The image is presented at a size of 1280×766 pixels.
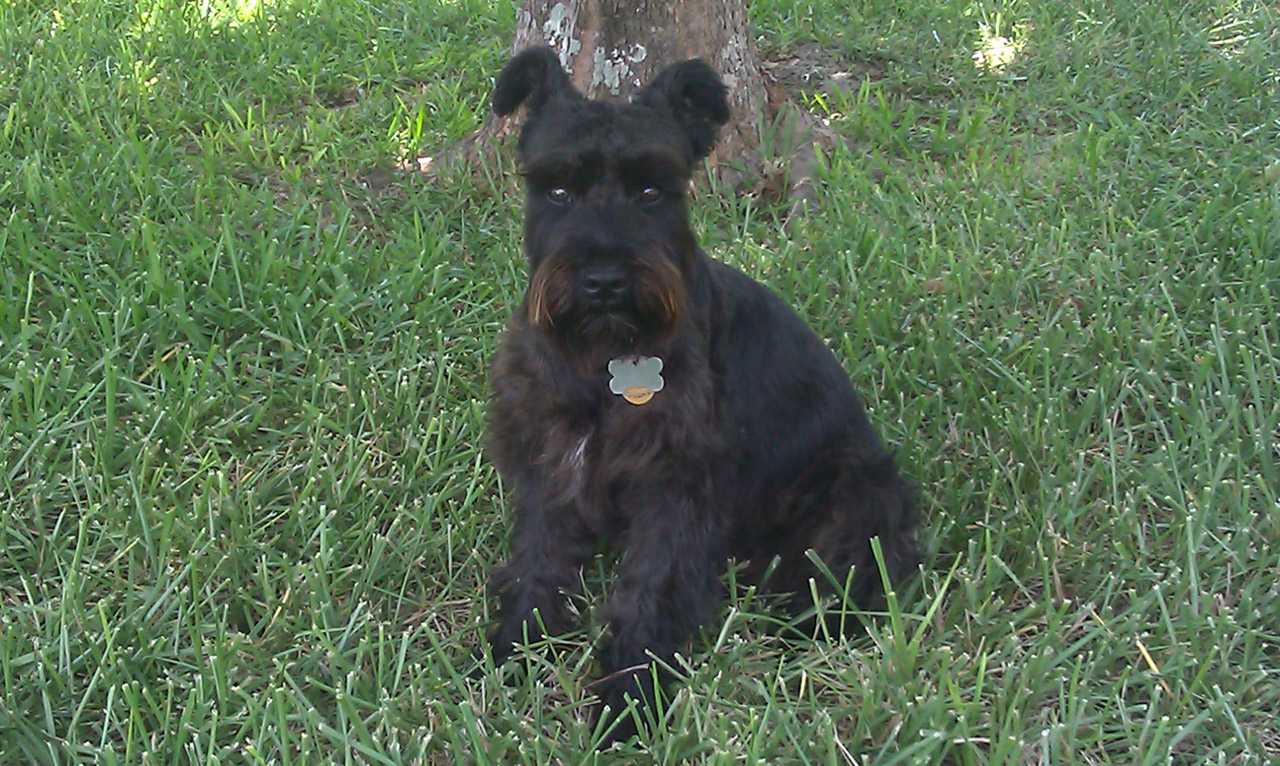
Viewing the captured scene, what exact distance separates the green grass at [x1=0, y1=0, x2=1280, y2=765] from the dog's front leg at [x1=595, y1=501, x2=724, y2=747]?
124mm

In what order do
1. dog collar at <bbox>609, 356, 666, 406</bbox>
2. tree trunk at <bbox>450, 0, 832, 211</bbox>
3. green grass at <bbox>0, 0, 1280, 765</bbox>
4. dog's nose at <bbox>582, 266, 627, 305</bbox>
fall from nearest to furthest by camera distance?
dog's nose at <bbox>582, 266, 627, 305</bbox> < green grass at <bbox>0, 0, 1280, 765</bbox> < dog collar at <bbox>609, 356, 666, 406</bbox> < tree trunk at <bbox>450, 0, 832, 211</bbox>

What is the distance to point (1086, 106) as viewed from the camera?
18.0 feet

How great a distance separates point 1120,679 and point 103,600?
245 centimetres

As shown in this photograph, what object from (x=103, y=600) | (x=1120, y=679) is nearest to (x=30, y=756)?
(x=103, y=600)

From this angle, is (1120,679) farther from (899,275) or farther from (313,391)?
(313,391)

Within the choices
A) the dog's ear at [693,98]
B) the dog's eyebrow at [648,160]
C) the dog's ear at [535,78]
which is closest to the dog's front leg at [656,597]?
the dog's eyebrow at [648,160]

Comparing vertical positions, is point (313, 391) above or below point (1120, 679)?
above

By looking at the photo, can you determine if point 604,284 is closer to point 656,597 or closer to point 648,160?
point 648,160

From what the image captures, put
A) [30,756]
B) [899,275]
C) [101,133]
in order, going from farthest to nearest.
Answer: [101,133]
[899,275]
[30,756]

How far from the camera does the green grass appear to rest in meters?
2.55

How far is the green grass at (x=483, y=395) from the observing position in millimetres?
2555

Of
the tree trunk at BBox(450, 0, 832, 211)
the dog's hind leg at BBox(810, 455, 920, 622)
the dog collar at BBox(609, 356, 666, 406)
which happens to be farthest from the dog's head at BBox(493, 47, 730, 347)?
the tree trunk at BBox(450, 0, 832, 211)

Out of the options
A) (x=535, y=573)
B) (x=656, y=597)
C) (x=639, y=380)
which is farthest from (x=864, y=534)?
(x=535, y=573)

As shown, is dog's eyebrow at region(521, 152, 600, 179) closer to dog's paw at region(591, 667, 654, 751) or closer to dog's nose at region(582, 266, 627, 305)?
dog's nose at region(582, 266, 627, 305)
